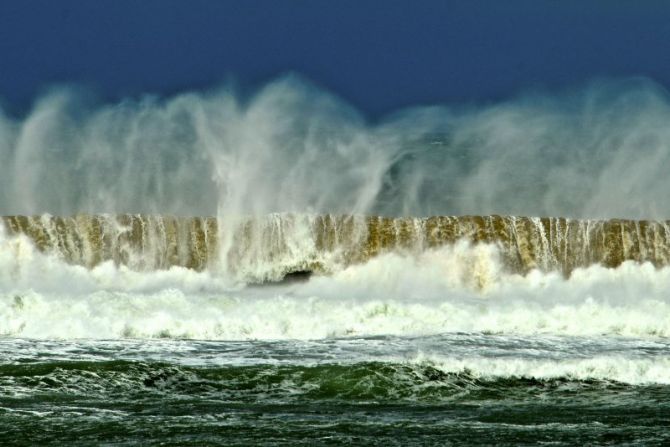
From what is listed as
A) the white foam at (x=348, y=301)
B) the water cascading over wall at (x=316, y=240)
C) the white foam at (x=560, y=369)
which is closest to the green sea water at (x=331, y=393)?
the white foam at (x=560, y=369)

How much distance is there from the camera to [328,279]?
29719mm

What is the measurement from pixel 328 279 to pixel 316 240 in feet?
3.91

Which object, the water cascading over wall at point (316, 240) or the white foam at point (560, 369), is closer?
the white foam at point (560, 369)

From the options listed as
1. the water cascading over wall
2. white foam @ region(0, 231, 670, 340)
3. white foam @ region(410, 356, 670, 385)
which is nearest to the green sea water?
white foam @ region(410, 356, 670, 385)

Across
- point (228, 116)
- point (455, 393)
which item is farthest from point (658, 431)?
point (228, 116)

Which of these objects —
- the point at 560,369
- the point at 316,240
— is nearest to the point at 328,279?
the point at 316,240

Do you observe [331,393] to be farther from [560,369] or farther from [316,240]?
[316,240]

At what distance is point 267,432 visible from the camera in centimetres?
1280

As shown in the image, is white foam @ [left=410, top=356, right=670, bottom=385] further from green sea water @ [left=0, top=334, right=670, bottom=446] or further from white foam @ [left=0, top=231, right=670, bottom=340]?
white foam @ [left=0, top=231, right=670, bottom=340]

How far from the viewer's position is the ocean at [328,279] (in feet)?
46.8

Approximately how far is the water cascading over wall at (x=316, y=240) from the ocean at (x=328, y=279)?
5 cm

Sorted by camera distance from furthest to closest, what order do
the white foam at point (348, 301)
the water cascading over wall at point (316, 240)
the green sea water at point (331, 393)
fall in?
the water cascading over wall at point (316, 240) → the white foam at point (348, 301) → the green sea water at point (331, 393)

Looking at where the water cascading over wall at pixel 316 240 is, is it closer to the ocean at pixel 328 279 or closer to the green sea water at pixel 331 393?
the ocean at pixel 328 279

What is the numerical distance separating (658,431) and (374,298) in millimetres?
13887
